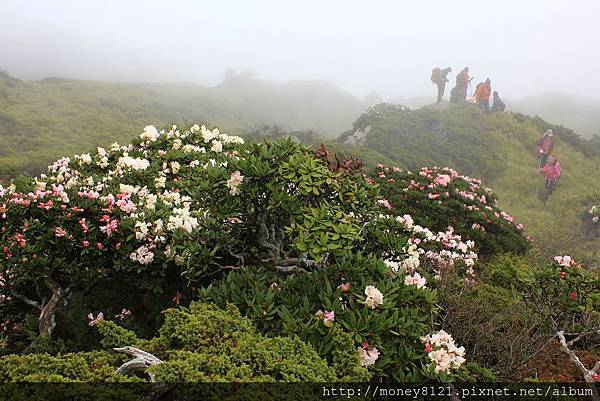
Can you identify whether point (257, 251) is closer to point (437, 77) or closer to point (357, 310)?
point (357, 310)

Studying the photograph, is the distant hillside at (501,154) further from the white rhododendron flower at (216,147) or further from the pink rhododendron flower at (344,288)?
the pink rhododendron flower at (344,288)

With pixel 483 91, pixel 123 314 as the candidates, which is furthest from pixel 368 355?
pixel 483 91

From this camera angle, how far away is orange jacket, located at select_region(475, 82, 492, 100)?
102ft

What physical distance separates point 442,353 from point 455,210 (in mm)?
6841

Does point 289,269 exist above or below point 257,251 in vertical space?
above

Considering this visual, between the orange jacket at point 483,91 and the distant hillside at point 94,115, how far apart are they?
14.9 metres

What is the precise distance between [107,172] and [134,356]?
14.8 feet

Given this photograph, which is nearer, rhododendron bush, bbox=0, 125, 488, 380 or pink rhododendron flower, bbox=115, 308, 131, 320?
rhododendron bush, bbox=0, 125, 488, 380

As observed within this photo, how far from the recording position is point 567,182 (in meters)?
20.4

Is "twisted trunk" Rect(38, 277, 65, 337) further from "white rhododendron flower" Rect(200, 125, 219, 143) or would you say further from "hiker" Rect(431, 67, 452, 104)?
"hiker" Rect(431, 67, 452, 104)

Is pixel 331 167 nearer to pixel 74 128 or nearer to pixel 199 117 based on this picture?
pixel 74 128

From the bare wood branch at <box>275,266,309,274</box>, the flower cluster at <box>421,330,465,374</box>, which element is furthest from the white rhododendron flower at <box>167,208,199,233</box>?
the flower cluster at <box>421,330,465,374</box>

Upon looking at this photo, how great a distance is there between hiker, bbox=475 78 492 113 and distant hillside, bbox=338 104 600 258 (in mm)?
925

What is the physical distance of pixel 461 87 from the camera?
36.1 m
